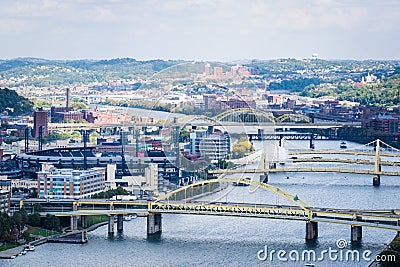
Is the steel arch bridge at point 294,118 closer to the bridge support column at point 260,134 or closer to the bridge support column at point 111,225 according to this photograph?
the bridge support column at point 260,134

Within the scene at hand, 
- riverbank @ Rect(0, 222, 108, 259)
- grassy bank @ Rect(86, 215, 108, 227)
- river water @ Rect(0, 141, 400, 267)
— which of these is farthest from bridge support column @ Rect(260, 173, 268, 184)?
riverbank @ Rect(0, 222, 108, 259)

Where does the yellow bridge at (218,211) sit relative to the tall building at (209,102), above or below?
below

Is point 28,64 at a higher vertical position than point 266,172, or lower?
higher

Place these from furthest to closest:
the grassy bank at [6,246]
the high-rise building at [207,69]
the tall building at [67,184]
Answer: the tall building at [67,184] < the high-rise building at [207,69] < the grassy bank at [6,246]

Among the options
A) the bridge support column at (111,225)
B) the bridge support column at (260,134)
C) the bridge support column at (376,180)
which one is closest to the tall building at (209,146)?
the bridge support column at (111,225)

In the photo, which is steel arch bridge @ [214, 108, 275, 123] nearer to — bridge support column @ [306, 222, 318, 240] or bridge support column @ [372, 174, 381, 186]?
bridge support column @ [372, 174, 381, 186]

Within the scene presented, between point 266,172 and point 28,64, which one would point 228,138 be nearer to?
point 266,172

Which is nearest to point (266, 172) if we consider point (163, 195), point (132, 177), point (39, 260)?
point (132, 177)
